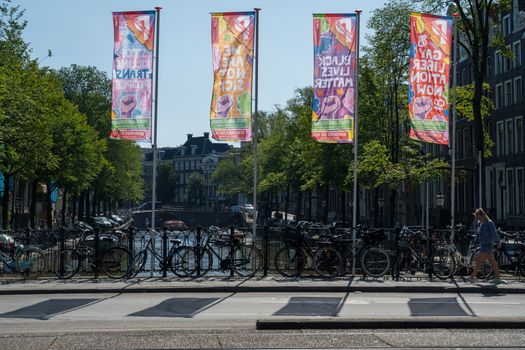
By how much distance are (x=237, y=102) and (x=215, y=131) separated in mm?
1010

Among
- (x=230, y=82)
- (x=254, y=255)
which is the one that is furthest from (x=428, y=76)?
(x=254, y=255)

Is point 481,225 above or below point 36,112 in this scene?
below

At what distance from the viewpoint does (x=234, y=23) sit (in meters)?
20.5

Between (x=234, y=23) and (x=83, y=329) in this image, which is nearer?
(x=83, y=329)

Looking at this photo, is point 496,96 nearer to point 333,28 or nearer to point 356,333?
point 333,28

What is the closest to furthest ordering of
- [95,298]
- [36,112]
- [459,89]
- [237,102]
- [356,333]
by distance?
[356,333] < [95,298] < [237,102] < [36,112] < [459,89]

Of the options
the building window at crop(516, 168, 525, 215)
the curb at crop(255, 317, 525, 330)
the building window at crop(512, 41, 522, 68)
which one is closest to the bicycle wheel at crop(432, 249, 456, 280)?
the curb at crop(255, 317, 525, 330)

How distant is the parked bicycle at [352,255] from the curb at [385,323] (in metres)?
7.87

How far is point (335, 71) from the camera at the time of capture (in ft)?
67.2

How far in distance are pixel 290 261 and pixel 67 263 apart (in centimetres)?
602

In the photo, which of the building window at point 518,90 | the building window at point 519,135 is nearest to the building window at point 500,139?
the building window at point 519,135

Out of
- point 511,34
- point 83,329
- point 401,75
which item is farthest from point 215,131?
point 511,34

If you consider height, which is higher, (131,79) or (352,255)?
(131,79)

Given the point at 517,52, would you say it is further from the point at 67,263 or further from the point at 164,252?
the point at 67,263
